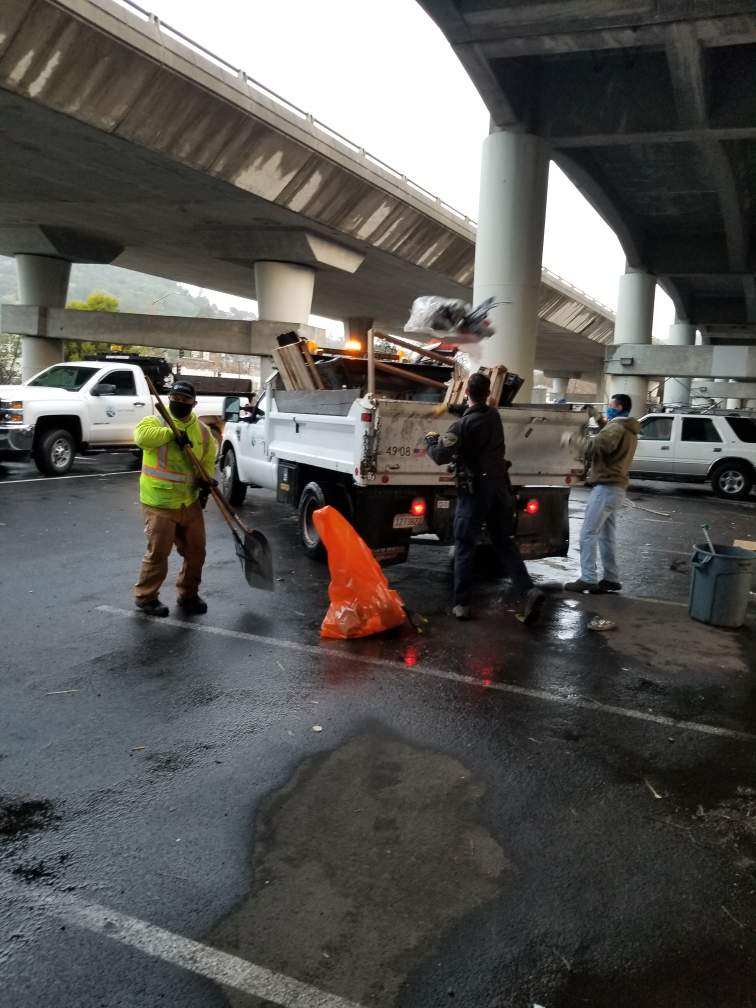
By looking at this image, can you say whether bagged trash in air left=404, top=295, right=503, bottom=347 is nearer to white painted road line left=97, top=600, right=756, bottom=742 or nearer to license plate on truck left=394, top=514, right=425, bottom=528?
license plate on truck left=394, top=514, right=425, bottom=528

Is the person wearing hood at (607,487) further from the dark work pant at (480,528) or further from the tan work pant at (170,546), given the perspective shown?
the tan work pant at (170,546)

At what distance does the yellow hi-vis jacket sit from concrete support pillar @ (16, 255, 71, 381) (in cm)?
2548

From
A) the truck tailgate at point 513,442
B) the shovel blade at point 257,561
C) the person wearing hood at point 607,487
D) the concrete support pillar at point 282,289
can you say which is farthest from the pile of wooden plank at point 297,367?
the concrete support pillar at point 282,289

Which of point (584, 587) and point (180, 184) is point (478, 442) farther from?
point (180, 184)

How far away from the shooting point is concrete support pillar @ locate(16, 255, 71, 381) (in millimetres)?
28516

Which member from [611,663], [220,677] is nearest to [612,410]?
[611,663]

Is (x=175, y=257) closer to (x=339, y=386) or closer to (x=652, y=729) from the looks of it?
(x=339, y=386)

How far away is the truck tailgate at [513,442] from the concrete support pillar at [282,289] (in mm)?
19508

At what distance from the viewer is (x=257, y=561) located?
638 cm

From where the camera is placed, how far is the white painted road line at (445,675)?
431cm

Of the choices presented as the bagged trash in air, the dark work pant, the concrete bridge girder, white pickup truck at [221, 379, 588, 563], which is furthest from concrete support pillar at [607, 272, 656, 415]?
the dark work pant

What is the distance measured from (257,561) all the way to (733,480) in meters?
14.3

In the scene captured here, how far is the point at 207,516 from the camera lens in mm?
10938

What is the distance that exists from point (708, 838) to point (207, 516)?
884 centimetres
